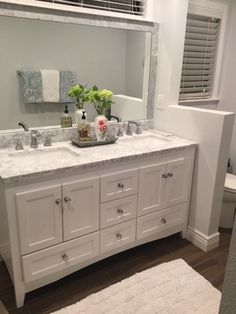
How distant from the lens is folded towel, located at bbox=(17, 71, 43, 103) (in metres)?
1.91

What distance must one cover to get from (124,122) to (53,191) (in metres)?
1.04

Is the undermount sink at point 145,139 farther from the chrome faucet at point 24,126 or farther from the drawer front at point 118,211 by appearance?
the chrome faucet at point 24,126

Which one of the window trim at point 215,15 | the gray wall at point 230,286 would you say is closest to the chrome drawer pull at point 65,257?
the gray wall at point 230,286

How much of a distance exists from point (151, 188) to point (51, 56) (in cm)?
117

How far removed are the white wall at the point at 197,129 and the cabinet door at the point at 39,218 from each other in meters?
1.16

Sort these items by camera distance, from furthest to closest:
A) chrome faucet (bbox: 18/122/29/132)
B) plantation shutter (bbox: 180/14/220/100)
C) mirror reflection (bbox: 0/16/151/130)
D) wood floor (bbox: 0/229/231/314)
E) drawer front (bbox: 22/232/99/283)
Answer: plantation shutter (bbox: 180/14/220/100)
chrome faucet (bbox: 18/122/29/132)
mirror reflection (bbox: 0/16/151/130)
wood floor (bbox: 0/229/231/314)
drawer front (bbox: 22/232/99/283)

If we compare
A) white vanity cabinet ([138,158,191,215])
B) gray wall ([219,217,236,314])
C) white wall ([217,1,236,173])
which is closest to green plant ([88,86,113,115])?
white vanity cabinet ([138,158,191,215])

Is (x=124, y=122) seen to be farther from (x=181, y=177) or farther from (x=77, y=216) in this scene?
(x=77, y=216)

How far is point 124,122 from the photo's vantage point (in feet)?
7.89

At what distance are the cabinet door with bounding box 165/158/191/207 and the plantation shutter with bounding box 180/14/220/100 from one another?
1057 millimetres

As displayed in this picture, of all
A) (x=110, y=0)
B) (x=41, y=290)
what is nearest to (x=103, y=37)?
(x=110, y=0)

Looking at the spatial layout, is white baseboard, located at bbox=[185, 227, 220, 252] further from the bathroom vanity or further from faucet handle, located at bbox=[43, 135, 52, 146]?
faucet handle, located at bbox=[43, 135, 52, 146]

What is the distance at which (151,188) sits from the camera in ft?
6.66

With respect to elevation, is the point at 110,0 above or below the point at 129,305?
above
